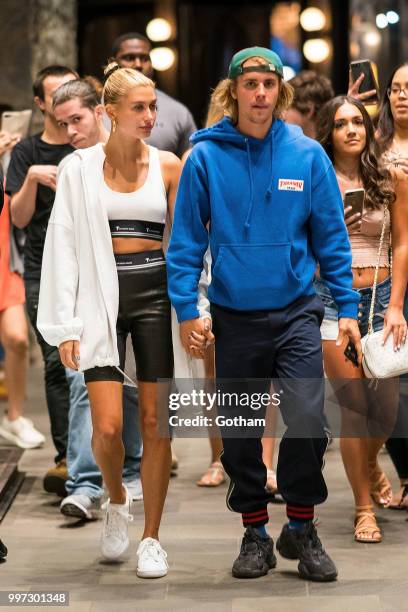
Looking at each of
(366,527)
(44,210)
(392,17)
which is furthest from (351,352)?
(392,17)

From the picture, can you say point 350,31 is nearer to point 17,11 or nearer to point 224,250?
point 17,11

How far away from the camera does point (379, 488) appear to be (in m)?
5.82

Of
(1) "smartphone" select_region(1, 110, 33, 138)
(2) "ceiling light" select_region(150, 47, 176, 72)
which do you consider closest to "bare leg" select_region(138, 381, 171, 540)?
(1) "smartphone" select_region(1, 110, 33, 138)

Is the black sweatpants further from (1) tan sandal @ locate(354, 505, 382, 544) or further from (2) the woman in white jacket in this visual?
(1) tan sandal @ locate(354, 505, 382, 544)

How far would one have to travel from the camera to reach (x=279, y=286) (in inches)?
179

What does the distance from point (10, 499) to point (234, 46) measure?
21.5 feet

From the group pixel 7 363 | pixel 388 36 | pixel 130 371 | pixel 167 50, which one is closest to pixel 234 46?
pixel 167 50

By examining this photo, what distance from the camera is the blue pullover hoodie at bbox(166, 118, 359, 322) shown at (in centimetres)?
455

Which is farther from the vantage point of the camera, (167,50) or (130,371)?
(167,50)

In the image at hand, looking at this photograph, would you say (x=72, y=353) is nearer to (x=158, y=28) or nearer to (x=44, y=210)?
(x=44, y=210)

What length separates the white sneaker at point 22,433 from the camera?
7312mm

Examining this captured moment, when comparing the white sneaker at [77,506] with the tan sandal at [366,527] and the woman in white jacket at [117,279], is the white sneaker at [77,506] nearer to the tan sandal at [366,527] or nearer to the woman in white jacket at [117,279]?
the woman in white jacket at [117,279]

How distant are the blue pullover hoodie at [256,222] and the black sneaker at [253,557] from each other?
2.85 ft

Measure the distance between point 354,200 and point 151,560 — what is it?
1.66 meters
